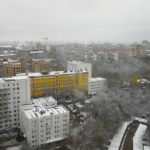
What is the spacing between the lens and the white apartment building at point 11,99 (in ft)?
26.1

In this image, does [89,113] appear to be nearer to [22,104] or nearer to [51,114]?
[51,114]

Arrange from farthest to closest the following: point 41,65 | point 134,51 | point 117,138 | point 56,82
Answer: point 134,51
point 41,65
point 56,82
point 117,138

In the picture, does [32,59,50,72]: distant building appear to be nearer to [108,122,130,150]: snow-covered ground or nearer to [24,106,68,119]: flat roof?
[24,106,68,119]: flat roof

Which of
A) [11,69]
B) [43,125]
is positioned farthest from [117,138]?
[11,69]

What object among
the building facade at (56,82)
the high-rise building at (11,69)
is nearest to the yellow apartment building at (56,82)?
the building facade at (56,82)

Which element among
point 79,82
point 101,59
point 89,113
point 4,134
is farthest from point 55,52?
point 4,134

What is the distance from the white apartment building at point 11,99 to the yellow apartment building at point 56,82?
338cm

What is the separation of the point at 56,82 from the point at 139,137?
682 cm

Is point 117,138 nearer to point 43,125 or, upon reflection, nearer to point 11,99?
point 43,125

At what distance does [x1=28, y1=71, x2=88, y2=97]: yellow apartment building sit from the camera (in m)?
12.0

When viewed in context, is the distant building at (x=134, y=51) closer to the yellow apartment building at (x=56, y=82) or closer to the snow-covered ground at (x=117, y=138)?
the yellow apartment building at (x=56, y=82)

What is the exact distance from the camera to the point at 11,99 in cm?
816

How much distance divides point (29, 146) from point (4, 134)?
1525 mm

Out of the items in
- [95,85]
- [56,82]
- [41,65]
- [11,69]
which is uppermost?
[41,65]
